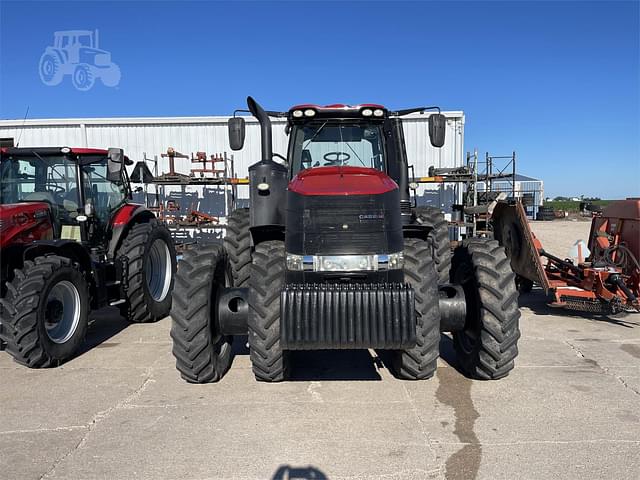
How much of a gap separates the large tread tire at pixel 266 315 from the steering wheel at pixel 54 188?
3.47 m

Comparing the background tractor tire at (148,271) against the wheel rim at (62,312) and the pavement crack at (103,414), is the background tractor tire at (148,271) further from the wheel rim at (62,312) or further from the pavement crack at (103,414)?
the pavement crack at (103,414)

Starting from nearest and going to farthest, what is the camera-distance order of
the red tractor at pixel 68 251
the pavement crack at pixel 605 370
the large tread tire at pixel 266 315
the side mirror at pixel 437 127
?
the large tread tire at pixel 266 315 < the pavement crack at pixel 605 370 < the red tractor at pixel 68 251 < the side mirror at pixel 437 127

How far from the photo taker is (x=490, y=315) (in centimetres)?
391

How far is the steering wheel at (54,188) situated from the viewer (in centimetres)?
590

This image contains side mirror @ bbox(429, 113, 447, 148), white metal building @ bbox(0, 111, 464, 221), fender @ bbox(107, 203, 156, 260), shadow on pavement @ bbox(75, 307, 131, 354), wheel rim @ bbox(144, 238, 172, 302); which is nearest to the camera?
side mirror @ bbox(429, 113, 447, 148)

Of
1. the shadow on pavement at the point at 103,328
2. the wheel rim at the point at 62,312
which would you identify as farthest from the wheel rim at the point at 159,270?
the wheel rim at the point at 62,312

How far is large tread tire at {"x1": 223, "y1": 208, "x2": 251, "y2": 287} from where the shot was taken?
5664 mm

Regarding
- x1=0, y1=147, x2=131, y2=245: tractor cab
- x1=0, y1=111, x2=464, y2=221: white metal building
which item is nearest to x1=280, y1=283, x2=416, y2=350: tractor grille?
x1=0, y1=147, x2=131, y2=245: tractor cab

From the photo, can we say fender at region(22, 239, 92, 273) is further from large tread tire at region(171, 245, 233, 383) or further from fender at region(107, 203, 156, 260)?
large tread tire at region(171, 245, 233, 383)

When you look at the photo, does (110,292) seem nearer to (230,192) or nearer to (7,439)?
(7,439)

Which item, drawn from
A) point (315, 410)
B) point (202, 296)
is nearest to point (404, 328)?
point (315, 410)

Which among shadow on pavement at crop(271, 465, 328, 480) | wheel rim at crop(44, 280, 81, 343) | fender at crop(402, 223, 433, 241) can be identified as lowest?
shadow on pavement at crop(271, 465, 328, 480)

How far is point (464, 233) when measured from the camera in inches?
455

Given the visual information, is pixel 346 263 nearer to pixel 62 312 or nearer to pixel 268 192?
pixel 268 192
